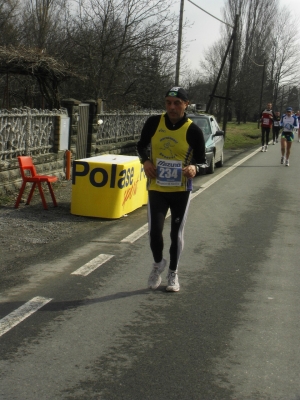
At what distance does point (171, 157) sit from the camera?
20.2ft

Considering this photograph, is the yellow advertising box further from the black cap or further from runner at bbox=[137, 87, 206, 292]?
the black cap

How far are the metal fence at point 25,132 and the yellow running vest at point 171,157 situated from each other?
21.0 feet

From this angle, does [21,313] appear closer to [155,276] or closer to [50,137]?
[155,276]

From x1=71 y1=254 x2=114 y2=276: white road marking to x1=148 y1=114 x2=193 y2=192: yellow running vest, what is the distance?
138 centimetres

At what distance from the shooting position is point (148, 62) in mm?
26141

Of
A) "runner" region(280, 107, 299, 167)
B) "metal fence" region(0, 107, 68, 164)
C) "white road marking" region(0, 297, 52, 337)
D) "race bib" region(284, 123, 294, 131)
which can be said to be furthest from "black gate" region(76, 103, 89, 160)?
"white road marking" region(0, 297, 52, 337)

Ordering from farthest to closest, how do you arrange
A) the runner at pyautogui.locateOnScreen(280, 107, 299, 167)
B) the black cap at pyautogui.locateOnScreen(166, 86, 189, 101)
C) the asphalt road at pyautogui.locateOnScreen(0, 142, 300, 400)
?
the runner at pyautogui.locateOnScreen(280, 107, 299, 167) < the black cap at pyautogui.locateOnScreen(166, 86, 189, 101) < the asphalt road at pyautogui.locateOnScreen(0, 142, 300, 400)

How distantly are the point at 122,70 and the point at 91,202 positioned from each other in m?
15.8

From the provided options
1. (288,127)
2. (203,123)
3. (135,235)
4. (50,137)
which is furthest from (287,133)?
(135,235)

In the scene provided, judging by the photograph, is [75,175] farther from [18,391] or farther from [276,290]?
[18,391]

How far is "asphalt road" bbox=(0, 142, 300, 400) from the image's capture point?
4.20 metres

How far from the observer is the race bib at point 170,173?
6.11 metres

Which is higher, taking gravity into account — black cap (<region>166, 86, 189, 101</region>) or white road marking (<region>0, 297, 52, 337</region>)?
black cap (<region>166, 86, 189, 101</region>)

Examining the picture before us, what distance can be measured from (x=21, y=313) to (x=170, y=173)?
6.07ft
